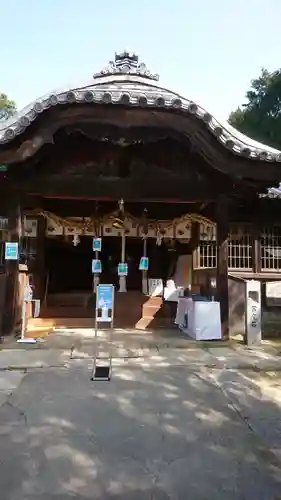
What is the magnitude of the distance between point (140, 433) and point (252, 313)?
16.1ft

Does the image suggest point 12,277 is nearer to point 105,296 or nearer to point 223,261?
point 105,296

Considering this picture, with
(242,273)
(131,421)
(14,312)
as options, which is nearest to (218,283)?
(242,273)

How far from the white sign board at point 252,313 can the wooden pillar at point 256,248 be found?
264 cm

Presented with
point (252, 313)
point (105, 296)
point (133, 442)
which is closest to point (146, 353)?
point (105, 296)

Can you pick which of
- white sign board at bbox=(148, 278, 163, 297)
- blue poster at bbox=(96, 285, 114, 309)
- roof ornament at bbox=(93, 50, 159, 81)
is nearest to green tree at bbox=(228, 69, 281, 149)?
roof ornament at bbox=(93, 50, 159, 81)

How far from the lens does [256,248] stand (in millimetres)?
11141

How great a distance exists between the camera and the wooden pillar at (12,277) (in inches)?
327

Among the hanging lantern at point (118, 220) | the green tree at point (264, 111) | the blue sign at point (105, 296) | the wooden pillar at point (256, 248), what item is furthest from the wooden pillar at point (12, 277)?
the green tree at point (264, 111)

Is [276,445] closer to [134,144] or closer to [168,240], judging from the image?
[134,144]

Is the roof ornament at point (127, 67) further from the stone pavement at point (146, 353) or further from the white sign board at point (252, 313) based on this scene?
the stone pavement at point (146, 353)

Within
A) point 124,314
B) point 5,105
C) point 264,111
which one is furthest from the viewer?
point 5,105

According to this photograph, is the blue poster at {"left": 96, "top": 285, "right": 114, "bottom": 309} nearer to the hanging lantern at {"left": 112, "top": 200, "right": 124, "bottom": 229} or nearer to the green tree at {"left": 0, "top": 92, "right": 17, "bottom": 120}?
the hanging lantern at {"left": 112, "top": 200, "right": 124, "bottom": 229}

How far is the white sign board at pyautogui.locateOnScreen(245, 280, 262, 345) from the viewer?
852cm

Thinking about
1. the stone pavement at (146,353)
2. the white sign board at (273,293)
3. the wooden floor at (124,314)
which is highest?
the white sign board at (273,293)
